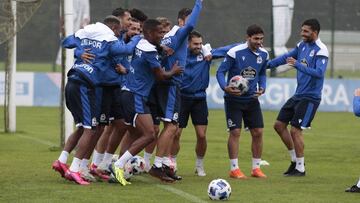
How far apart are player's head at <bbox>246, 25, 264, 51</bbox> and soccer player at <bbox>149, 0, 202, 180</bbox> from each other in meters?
1.16

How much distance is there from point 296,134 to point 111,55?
3.30m

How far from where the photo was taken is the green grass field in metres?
10.9

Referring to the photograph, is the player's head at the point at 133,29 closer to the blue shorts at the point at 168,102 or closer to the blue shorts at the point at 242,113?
the blue shorts at the point at 168,102

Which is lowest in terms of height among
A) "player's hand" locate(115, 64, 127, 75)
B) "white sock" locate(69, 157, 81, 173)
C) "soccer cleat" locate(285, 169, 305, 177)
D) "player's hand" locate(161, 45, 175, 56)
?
"soccer cleat" locate(285, 169, 305, 177)

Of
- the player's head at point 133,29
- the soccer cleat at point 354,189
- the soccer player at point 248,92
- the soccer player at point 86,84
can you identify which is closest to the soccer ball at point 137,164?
the soccer player at point 86,84

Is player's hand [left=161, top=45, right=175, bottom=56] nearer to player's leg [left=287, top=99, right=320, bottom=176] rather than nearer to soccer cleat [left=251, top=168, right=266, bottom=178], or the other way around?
soccer cleat [left=251, top=168, right=266, bottom=178]

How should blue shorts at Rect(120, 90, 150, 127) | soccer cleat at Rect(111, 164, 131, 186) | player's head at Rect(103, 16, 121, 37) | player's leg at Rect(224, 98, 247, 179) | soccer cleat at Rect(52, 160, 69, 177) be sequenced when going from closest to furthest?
soccer cleat at Rect(111, 164, 131, 186), blue shorts at Rect(120, 90, 150, 127), soccer cleat at Rect(52, 160, 69, 177), player's head at Rect(103, 16, 121, 37), player's leg at Rect(224, 98, 247, 179)

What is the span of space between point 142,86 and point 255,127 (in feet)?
7.22

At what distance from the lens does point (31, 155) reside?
16.1m

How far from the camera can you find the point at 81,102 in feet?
40.2

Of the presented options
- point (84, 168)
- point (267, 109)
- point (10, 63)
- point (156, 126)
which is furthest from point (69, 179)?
point (267, 109)

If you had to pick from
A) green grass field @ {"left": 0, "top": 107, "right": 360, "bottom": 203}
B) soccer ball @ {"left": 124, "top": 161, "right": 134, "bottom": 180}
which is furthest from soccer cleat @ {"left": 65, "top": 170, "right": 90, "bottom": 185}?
soccer ball @ {"left": 124, "top": 161, "right": 134, "bottom": 180}

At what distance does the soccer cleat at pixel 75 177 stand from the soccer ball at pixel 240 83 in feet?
8.94

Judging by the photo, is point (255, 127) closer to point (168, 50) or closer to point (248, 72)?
point (248, 72)
